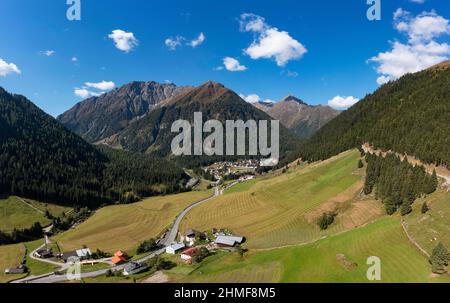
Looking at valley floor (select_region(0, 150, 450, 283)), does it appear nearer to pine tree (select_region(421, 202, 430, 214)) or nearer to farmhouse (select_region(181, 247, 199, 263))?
pine tree (select_region(421, 202, 430, 214))

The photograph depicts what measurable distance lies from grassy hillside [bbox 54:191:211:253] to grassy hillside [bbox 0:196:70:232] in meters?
20.0

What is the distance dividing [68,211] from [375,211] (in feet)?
484

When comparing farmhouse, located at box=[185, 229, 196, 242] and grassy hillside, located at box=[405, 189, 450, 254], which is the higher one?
grassy hillside, located at box=[405, 189, 450, 254]

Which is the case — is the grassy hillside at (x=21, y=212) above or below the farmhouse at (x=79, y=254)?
above

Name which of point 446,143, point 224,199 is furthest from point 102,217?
point 446,143

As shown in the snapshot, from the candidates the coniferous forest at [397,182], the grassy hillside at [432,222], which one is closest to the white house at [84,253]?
the coniferous forest at [397,182]

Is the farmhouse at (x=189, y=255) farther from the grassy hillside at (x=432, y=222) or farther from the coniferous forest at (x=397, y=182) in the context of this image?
the coniferous forest at (x=397, y=182)

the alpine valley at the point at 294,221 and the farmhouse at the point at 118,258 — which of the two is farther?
the farmhouse at the point at 118,258

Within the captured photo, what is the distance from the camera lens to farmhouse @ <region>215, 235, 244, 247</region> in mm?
97113

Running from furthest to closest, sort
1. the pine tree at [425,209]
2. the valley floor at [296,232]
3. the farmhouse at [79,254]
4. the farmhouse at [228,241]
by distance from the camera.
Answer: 1. the farmhouse at [79,254]
2. the farmhouse at [228,241]
3. the pine tree at [425,209]
4. the valley floor at [296,232]

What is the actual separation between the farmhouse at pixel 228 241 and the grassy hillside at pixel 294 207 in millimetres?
3168

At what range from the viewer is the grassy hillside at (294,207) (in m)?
95.6

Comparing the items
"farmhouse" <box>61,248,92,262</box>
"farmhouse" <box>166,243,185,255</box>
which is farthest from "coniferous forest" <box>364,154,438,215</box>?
"farmhouse" <box>61,248,92,262</box>

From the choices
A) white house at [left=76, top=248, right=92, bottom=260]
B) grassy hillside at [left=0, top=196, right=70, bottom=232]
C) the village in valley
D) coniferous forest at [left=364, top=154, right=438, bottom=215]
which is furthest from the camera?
grassy hillside at [left=0, top=196, right=70, bottom=232]
